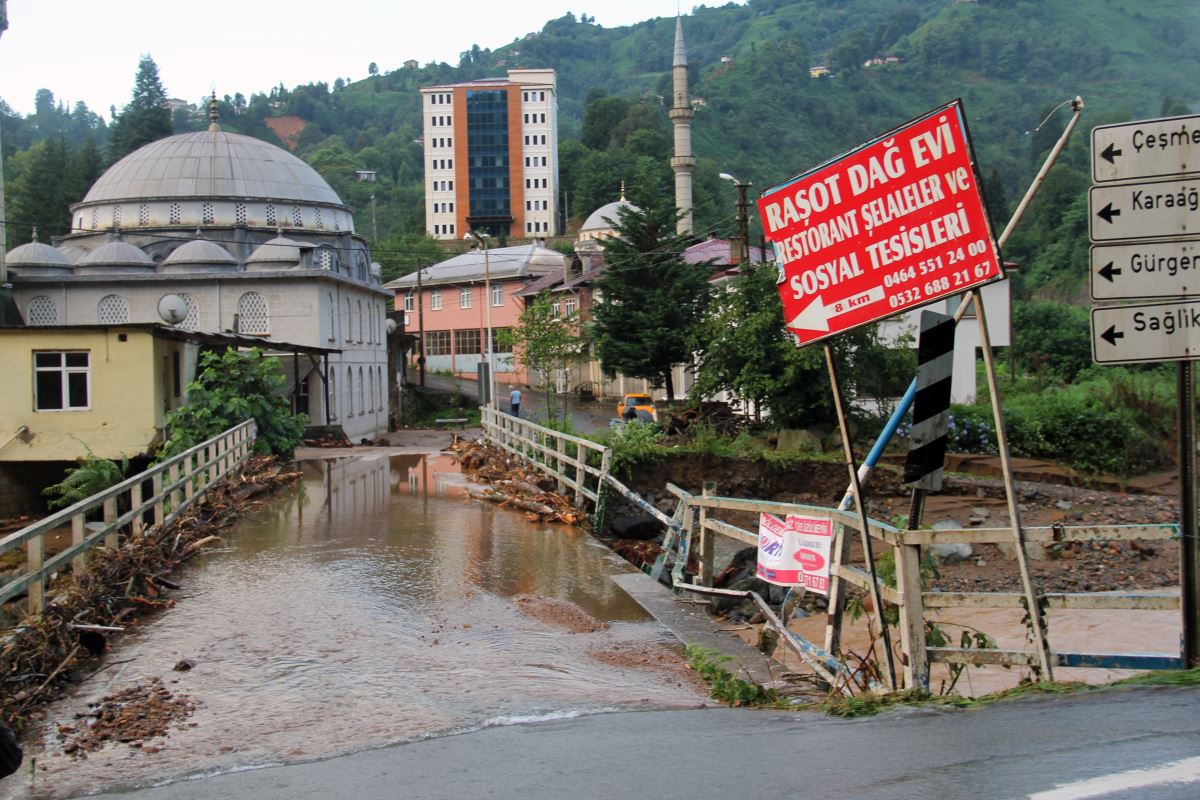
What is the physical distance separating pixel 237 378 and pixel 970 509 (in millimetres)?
16540

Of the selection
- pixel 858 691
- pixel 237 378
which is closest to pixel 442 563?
pixel 858 691

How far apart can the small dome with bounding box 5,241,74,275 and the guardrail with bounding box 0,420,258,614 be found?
2954 cm

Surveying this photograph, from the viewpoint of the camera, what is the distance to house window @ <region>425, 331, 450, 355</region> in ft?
269

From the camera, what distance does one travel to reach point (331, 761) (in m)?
6.34

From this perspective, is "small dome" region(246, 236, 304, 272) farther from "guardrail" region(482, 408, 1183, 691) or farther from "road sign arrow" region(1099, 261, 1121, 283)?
"road sign arrow" region(1099, 261, 1121, 283)

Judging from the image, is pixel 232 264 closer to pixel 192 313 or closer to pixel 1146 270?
pixel 192 313

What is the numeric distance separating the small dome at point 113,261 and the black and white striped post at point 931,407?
47.2m

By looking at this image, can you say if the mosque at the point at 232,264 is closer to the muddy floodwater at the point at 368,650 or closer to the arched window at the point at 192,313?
the arched window at the point at 192,313

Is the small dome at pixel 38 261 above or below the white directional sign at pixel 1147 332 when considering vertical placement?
above

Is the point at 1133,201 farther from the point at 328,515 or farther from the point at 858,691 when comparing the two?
the point at 328,515

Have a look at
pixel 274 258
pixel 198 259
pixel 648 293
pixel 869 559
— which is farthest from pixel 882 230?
pixel 198 259

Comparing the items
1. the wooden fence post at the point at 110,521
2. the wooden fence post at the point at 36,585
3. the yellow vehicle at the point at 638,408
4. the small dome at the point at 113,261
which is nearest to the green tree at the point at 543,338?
the yellow vehicle at the point at 638,408

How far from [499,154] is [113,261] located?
87245 millimetres

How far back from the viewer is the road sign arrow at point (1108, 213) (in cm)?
684
